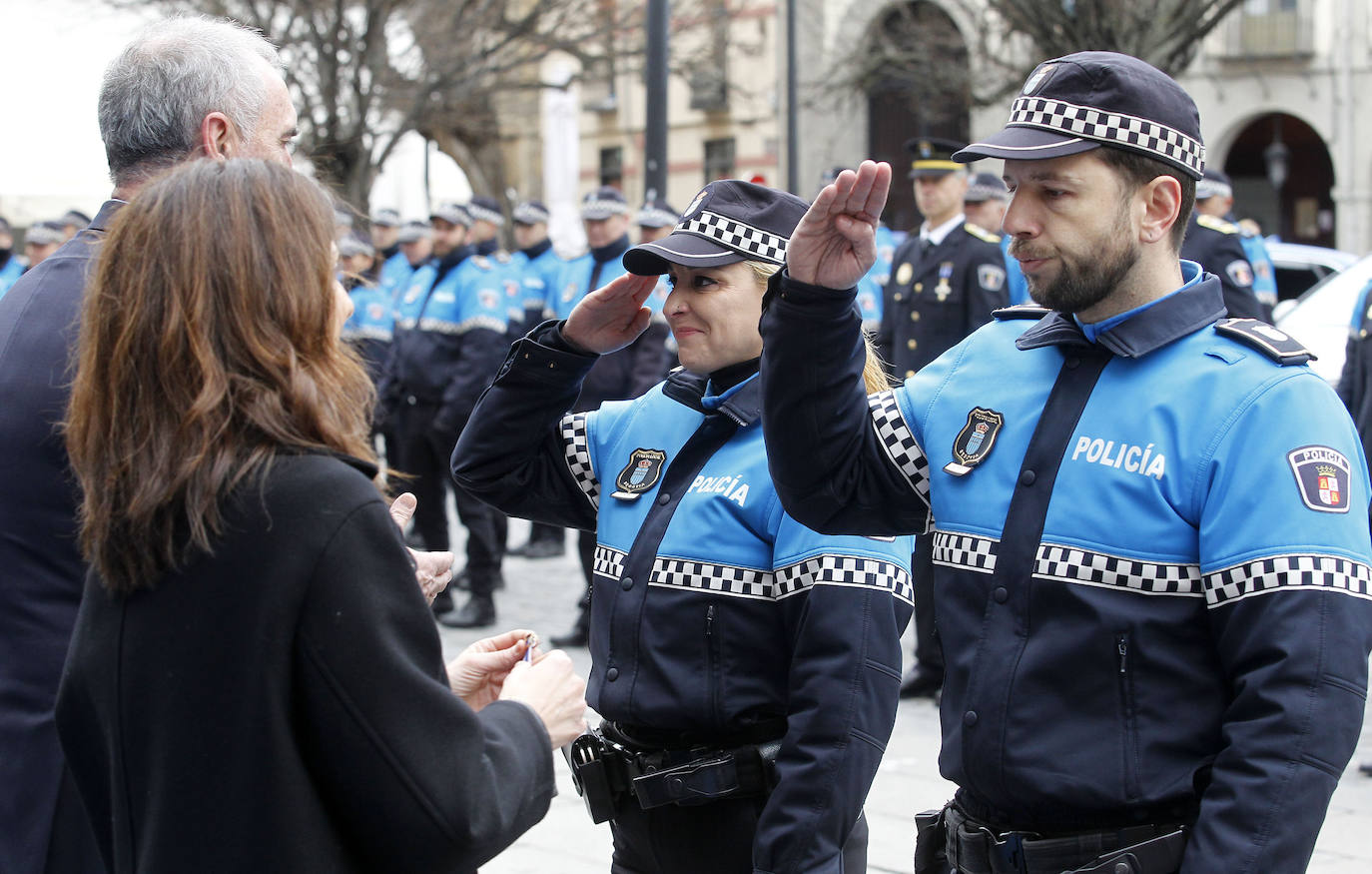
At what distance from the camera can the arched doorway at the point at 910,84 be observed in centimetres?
2300

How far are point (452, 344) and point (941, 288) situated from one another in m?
3.33

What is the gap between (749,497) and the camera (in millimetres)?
2875

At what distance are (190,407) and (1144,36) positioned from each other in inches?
606

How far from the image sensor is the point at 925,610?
6.84 metres

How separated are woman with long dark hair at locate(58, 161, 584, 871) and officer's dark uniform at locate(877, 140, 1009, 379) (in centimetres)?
581

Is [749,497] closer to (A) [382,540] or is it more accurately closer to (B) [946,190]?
(A) [382,540]

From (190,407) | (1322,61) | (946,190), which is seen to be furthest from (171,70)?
(1322,61)

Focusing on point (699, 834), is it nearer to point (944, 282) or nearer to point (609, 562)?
point (609, 562)

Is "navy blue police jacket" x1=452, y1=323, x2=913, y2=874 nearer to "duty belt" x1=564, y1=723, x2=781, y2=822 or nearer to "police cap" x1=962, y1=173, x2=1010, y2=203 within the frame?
"duty belt" x1=564, y1=723, x2=781, y2=822

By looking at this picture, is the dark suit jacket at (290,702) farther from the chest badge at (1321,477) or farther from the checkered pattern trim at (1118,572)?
the chest badge at (1321,477)

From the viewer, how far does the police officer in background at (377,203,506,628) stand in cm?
890

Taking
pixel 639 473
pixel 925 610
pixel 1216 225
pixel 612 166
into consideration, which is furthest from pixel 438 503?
pixel 612 166

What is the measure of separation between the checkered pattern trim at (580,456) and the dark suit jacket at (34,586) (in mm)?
1134

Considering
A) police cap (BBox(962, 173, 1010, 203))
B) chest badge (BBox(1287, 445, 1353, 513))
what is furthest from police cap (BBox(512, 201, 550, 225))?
chest badge (BBox(1287, 445, 1353, 513))
